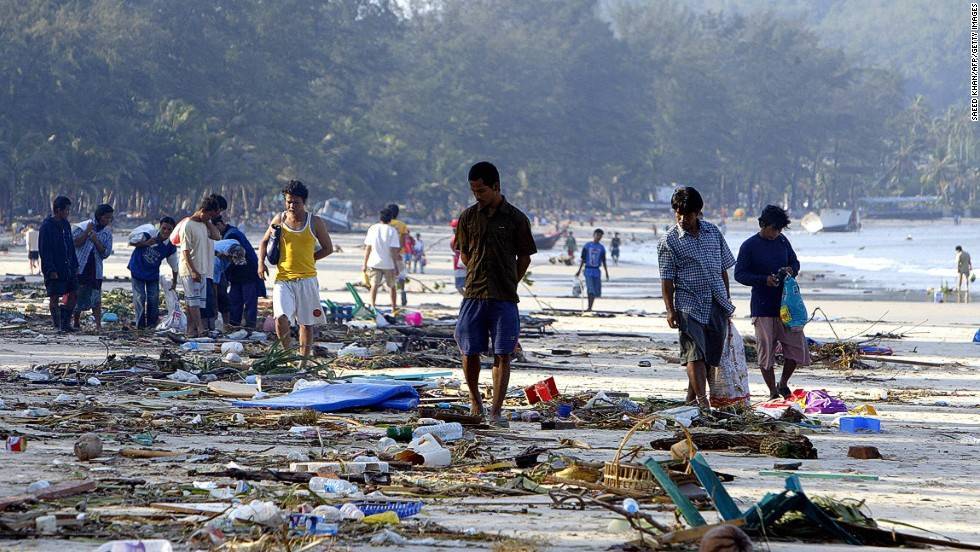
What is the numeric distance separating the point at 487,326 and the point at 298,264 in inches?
134

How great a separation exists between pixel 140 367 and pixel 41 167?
46939 millimetres

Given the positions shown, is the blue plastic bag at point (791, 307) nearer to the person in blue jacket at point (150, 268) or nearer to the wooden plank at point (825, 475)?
the wooden plank at point (825, 475)

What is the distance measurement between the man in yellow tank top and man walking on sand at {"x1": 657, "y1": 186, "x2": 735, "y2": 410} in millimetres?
3430

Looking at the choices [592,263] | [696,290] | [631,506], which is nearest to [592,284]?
[592,263]

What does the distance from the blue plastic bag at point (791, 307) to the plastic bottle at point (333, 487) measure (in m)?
5.04

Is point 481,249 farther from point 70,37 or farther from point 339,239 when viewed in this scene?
point 70,37

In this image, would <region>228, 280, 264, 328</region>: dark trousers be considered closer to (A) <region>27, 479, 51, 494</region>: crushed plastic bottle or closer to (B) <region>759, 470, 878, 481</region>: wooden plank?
(B) <region>759, 470, 878, 481</region>: wooden plank

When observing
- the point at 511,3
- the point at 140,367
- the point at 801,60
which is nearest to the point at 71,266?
the point at 140,367

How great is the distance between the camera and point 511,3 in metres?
138

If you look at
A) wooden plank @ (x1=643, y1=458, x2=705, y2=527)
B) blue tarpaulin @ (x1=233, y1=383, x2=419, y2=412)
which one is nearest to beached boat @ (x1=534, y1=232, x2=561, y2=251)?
blue tarpaulin @ (x1=233, y1=383, x2=419, y2=412)

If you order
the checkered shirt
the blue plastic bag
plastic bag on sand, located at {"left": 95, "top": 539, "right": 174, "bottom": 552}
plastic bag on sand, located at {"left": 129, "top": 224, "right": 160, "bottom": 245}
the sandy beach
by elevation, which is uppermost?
plastic bag on sand, located at {"left": 129, "top": 224, "right": 160, "bottom": 245}

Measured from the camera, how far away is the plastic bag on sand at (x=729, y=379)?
959 centimetres

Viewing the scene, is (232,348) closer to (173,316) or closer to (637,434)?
(173,316)

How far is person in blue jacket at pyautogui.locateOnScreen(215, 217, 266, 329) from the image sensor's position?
1523 cm
